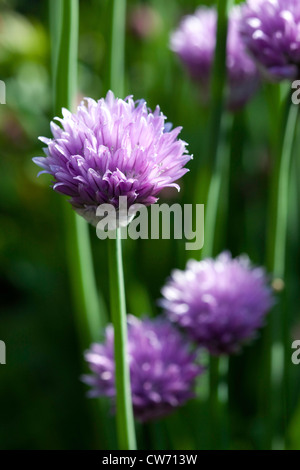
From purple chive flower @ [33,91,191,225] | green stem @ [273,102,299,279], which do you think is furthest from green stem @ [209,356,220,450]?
purple chive flower @ [33,91,191,225]

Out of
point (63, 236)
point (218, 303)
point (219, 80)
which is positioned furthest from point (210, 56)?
point (63, 236)

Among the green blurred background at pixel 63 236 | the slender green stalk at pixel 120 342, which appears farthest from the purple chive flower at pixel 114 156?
the green blurred background at pixel 63 236

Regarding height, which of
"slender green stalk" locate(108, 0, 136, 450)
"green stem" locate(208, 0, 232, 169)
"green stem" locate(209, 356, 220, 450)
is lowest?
"green stem" locate(209, 356, 220, 450)

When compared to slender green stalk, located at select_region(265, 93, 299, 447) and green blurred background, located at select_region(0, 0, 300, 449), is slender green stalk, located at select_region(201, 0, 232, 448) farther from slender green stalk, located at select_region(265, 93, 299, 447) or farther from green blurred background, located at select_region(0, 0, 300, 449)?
green blurred background, located at select_region(0, 0, 300, 449)

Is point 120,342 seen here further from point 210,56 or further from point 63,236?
point 63,236

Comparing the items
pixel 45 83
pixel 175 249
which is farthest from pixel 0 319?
pixel 45 83
